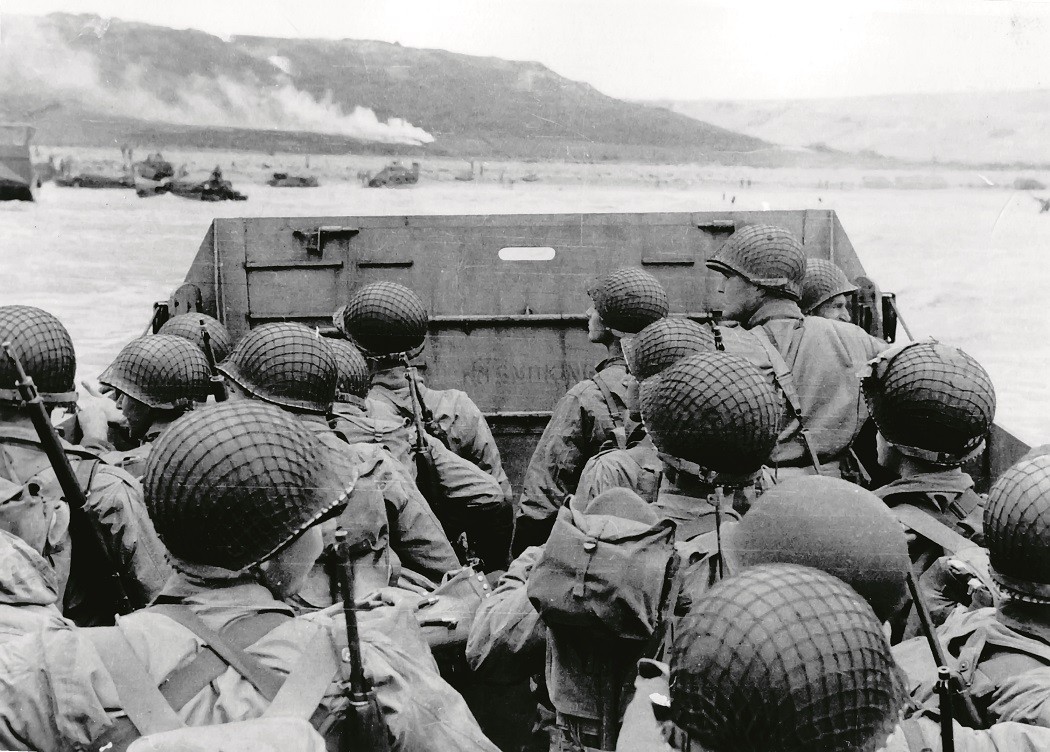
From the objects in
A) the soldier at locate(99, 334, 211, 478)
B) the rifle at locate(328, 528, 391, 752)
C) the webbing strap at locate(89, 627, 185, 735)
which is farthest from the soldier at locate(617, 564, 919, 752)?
the soldier at locate(99, 334, 211, 478)

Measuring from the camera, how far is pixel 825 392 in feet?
14.0

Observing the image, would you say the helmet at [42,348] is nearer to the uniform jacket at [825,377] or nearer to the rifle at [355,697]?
the rifle at [355,697]

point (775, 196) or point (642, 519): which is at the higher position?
point (775, 196)

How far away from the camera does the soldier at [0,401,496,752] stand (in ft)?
5.36

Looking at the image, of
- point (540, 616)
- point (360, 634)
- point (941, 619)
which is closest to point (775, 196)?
point (941, 619)

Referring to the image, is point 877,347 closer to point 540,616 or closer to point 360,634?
point 540,616

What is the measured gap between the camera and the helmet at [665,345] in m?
3.87

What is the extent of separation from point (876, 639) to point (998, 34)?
11.1 feet

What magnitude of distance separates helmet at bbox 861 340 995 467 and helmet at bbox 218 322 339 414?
1900 mm

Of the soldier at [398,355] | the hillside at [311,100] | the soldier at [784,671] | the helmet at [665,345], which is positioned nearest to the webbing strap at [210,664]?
the soldier at [784,671]

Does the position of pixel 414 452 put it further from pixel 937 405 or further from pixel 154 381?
pixel 937 405

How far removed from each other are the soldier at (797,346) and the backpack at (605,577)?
1.88 m

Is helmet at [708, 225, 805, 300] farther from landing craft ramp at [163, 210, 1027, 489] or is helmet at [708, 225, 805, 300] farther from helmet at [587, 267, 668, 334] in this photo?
landing craft ramp at [163, 210, 1027, 489]

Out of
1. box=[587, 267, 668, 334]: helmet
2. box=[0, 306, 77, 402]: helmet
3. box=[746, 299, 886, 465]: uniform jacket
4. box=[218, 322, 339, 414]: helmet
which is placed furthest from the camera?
box=[587, 267, 668, 334]: helmet
